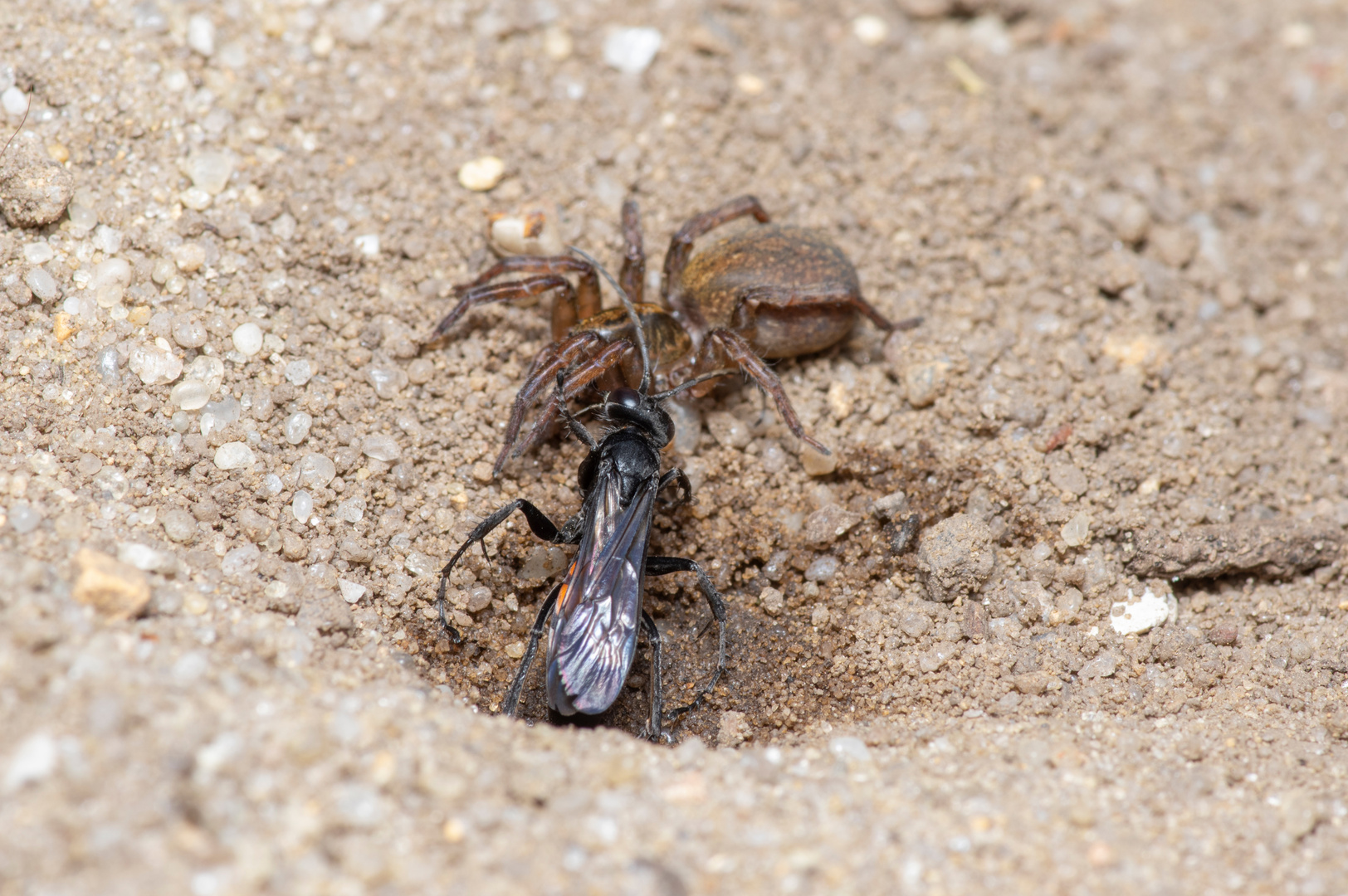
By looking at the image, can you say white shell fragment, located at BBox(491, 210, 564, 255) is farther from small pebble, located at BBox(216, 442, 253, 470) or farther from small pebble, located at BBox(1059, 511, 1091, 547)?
small pebble, located at BBox(1059, 511, 1091, 547)

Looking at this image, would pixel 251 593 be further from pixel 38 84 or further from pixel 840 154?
pixel 840 154

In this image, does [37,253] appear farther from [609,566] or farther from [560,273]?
[609,566]

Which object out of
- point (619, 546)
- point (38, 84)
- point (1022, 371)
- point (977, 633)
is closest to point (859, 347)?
point (1022, 371)

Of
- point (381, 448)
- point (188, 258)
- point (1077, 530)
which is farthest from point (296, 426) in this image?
point (1077, 530)

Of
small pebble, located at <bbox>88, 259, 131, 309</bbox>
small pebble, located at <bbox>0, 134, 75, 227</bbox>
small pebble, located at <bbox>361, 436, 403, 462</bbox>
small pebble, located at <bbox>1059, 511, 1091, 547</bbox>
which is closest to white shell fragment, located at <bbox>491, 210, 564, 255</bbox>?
small pebble, located at <bbox>361, 436, 403, 462</bbox>

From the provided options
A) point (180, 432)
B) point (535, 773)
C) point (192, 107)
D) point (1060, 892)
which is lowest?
point (1060, 892)

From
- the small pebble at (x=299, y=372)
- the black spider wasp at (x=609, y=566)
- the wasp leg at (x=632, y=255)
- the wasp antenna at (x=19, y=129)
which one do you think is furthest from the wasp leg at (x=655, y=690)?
the wasp antenna at (x=19, y=129)
